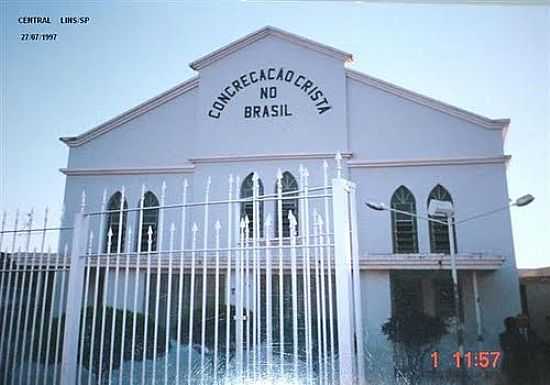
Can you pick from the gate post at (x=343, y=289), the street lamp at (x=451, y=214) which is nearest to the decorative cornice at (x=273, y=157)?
the street lamp at (x=451, y=214)

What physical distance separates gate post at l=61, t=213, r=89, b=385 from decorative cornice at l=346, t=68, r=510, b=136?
1.43 meters

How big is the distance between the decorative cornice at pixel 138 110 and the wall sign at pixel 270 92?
18cm

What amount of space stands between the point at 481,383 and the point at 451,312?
266 millimetres

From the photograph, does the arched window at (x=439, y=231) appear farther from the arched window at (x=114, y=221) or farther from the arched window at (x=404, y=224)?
the arched window at (x=114, y=221)

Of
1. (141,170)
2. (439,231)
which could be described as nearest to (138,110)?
(141,170)

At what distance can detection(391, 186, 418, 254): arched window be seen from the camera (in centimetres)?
191

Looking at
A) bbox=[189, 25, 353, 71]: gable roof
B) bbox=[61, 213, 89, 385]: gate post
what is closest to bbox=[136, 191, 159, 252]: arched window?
bbox=[61, 213, 89, 385]: gate post

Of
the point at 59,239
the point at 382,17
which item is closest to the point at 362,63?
the point at 382,17

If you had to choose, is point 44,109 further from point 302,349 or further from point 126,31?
point 302,349

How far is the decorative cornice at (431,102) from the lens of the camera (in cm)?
188

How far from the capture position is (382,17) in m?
1.98

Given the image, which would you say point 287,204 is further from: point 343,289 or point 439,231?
point 439,231

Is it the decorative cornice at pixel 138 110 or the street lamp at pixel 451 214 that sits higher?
the decorative cornice at pixel 138 110

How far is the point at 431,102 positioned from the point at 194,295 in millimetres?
1347
